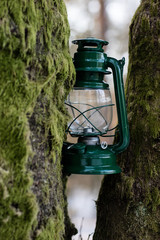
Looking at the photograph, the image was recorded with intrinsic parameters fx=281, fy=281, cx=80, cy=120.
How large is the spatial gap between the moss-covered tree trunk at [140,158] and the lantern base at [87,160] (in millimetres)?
198

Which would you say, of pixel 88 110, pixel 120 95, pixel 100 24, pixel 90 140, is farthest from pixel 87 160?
pixel 100 24

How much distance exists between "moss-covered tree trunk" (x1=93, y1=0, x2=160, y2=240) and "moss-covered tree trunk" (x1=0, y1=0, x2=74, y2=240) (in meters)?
0.43

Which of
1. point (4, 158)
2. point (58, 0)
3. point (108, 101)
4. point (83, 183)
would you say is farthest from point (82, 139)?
point (83, 183)

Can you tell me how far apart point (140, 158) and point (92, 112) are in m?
0.36

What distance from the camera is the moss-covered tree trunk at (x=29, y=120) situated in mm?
1007

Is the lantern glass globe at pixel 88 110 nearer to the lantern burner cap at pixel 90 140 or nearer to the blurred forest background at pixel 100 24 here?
the lantern burner cap at pixel 90 140

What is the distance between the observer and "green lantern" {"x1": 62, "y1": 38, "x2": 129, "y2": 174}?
4.38 ft

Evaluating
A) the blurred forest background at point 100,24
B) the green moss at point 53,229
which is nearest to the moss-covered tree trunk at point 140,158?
the green moss at point 53,229

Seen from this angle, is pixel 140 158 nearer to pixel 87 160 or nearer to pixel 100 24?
pixel 87 160

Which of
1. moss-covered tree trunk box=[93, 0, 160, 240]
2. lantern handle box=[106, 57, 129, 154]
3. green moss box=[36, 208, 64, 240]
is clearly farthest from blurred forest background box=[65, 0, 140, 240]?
green moss box=[36, 208, 64, 240]

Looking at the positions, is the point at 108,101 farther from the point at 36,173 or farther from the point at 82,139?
the point at 36,173

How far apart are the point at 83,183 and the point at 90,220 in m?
0.94

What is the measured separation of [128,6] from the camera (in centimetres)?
630

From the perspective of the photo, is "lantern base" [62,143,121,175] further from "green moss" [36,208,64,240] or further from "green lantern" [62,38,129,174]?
"green moss" [36,208,64,240]
